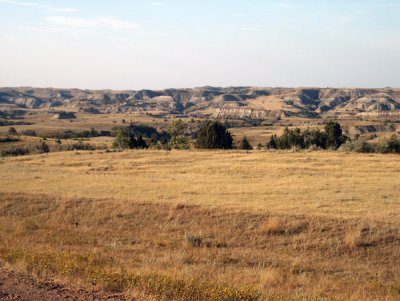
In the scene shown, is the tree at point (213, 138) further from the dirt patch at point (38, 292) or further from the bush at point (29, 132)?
the bush at point (29, 132)

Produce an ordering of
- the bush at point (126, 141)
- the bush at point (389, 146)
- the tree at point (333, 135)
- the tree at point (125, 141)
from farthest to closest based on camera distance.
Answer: the bush at point (126, 141) → the tree at point (125, 141) → the tree at point (333, 135) → the bush at point (389, 146)

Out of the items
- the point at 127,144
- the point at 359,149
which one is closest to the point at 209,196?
the point at 359,149

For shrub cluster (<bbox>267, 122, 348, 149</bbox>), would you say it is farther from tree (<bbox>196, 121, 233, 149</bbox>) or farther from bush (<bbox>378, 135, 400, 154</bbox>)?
bush (<bbox>378, 135, 400, 154</bbox>)

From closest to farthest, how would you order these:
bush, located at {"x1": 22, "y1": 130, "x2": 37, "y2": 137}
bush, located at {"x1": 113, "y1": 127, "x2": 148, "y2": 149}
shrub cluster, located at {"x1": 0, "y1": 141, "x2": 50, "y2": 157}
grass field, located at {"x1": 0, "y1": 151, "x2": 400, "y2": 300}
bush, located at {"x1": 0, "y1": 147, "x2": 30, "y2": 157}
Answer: grass field, located at {"x1": 0, "y1": 151, "x2": 400, "y2": 300} → bush, located at {"x1": 0, "y1": 147, "x2": 30, "y2": 157} → shrub cluster, located at {"x1": 0, "y1": 141, "x2": 50, "y2": 157} → bush, located at {"x1": 113, "y1": 127, "x2": 148, "y2": 149} → bush, located at {"x1": 22, "y1": 130, "x2": 37, "y2": 137}

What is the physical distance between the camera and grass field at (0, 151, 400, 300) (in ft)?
33.4

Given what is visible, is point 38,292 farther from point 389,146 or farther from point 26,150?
point 26,150

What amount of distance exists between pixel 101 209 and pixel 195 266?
9638mm

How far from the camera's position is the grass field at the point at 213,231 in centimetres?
1018

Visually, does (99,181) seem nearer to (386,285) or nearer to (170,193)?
(170,193)

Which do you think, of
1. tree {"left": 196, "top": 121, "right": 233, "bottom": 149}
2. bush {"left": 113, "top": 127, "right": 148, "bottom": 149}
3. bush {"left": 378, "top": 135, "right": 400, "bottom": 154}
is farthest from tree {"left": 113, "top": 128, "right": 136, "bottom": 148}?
bush {"left": 378, "top": 135, "right": 400, "bottom": 154}

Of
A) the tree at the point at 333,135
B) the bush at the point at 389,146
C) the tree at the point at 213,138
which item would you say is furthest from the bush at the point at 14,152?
the bush at the point at 389,146

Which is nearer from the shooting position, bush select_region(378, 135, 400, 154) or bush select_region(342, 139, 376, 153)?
bush select_region(342, 139, 376, 153)

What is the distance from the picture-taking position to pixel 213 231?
1767 centimetres

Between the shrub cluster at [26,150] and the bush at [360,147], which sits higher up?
the bush at [360,147]
